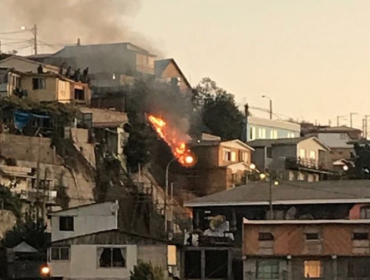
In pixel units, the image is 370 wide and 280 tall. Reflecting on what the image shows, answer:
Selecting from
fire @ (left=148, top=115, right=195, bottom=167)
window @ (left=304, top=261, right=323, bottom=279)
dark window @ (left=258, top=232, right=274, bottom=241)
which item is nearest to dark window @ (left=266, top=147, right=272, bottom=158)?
fire @ (left=148, top=115, right=195, bottom=167)

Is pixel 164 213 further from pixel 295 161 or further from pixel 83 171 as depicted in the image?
pixel 295 161

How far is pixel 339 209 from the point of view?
40.9 meters

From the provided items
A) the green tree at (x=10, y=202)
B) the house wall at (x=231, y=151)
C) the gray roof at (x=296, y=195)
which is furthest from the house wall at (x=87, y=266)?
the house wall at (x=231, y=151)

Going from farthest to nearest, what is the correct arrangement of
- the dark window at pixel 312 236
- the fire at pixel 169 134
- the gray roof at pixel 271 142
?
the gray roof at pixel 271 142 < the fire at pixel 169 134 < the dark window at pixel 312 236

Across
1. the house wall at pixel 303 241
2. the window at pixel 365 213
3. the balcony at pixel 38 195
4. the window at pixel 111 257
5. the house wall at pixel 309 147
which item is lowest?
the window at pixel 111 257

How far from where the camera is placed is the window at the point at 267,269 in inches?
1484

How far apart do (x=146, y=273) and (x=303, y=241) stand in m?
6.94

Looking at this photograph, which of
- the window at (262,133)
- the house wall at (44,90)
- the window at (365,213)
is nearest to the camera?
the window at (365,213)

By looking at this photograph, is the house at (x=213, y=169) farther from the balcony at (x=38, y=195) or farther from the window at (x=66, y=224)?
the window at (x=66, y=224)

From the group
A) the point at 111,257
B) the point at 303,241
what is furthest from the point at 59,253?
the point at 303,241

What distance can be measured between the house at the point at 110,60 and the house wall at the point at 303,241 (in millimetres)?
32108

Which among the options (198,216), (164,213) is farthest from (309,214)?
A: (164,213)

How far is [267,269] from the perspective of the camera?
124ft

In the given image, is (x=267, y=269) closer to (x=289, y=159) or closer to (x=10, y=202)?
(x=10, y=202)
